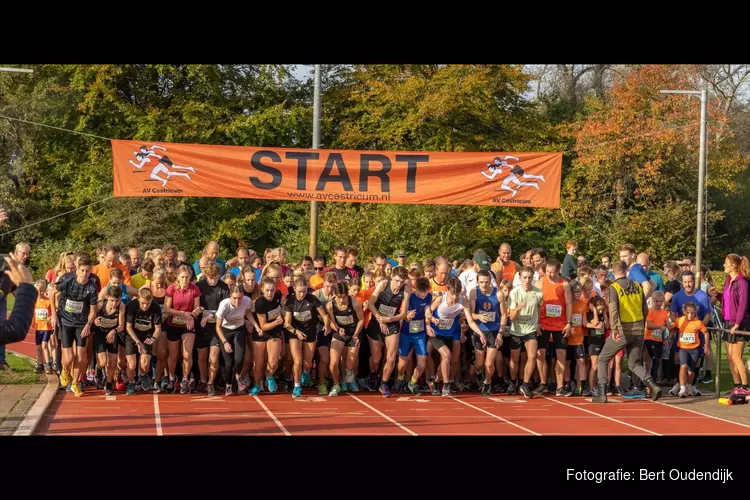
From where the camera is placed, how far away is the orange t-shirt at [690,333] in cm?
1347

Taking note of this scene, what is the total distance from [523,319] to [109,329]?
18.0 ft

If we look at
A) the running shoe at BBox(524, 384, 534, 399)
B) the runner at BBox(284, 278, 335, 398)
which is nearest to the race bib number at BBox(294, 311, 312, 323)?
the runner at BBox(284, 278, 335, 398)

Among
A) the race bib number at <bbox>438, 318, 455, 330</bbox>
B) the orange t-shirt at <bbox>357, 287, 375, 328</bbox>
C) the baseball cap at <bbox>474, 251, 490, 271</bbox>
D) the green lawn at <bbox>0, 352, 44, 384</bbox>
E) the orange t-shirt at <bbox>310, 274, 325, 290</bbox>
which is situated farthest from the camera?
the orange t-shirt at <bbox>310, 274, 325, 290</bbox>

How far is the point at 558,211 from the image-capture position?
33.2m

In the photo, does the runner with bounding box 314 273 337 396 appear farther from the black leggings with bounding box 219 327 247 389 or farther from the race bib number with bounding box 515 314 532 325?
the race bib number with bounding box 515 314 532 325

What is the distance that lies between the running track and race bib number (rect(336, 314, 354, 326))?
3.18 feet

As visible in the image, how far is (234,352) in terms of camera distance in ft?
40.9

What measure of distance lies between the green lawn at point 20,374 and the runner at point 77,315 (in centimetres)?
105

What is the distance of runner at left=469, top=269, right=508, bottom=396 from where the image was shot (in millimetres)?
12930

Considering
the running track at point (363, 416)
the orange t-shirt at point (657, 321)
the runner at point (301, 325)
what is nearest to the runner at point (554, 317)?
the running track at point (363, 416)
